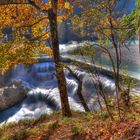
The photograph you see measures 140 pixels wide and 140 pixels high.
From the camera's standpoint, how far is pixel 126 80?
33.0 feet

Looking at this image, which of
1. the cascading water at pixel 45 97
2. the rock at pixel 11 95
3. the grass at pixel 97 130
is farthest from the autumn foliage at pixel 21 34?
the rock at pixel 11 95

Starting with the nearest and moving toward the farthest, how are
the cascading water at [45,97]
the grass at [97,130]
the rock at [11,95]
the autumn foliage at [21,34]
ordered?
1. the grass at [97,130]
2. the autumn foliage at [21,34]
3. the cascading water at [45,97]
4. the rock at [11,95]

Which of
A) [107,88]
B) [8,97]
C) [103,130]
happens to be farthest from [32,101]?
[103,130]

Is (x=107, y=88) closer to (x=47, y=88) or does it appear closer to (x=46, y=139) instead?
(x=47, y=88)

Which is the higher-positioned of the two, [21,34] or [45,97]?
[21,34]

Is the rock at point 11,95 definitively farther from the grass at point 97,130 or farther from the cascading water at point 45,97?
the grass at point 97,130

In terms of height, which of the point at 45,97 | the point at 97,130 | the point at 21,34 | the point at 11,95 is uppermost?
the point at 21,34

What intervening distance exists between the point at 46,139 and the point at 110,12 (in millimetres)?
3562

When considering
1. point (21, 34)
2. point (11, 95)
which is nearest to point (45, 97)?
point (11, 95)

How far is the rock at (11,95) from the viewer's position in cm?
2448

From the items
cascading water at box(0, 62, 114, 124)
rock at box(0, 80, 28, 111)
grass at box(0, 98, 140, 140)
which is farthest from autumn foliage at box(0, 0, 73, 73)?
rock at box(0, 80, 28, 111)

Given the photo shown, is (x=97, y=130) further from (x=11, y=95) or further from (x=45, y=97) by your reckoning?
(x=11, y=95)

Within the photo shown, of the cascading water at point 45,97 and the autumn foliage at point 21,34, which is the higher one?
the autumn foliage at point 21,34

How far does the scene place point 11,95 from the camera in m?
25.1
